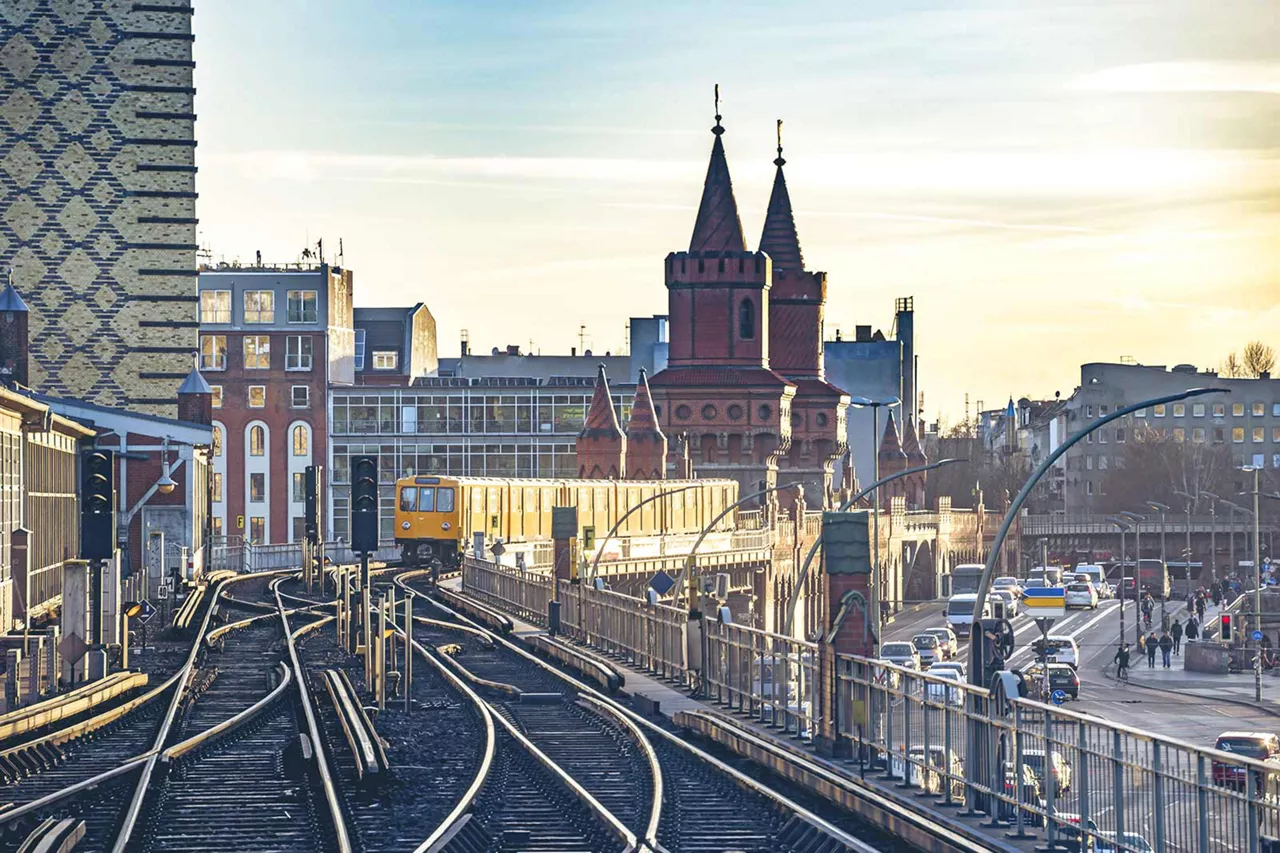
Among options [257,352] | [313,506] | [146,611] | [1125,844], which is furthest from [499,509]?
[1125,844]

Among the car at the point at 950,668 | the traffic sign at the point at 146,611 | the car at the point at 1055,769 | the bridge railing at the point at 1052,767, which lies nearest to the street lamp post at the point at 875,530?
the car at the point at 950,668

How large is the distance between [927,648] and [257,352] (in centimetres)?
4996

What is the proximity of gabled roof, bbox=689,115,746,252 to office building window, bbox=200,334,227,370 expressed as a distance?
2765 cm

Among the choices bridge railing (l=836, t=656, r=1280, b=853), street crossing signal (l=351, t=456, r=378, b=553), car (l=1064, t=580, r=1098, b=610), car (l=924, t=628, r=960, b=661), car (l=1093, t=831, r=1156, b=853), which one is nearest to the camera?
bridge railing (l=836, t=656, r=1280, b=853)

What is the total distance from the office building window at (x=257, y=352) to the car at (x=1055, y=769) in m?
103

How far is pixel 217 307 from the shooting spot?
389ft

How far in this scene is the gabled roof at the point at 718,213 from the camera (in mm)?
125625

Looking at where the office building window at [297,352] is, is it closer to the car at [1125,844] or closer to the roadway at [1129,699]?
the roadway at [1129,699]

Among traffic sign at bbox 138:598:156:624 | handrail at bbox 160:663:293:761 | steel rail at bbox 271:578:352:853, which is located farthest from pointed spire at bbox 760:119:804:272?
handrail at bbox 160:663:293:761

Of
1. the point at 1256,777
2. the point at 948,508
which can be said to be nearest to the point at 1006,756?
the point at 1256,777

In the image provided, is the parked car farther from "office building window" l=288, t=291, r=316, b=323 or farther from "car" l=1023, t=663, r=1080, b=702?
"office building window" l=288, t=291, r=316, b=323

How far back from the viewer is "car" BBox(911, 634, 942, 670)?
7918 centimetres

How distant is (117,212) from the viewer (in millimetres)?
71562

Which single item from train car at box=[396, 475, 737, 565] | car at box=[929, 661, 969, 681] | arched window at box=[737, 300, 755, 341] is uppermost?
arched window at box=[737, 300, 755, 341]
